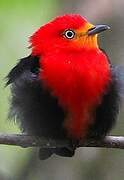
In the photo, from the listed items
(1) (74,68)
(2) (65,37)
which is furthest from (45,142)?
(2) (65,37)

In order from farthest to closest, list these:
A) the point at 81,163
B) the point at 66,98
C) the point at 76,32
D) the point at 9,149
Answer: the point at 9,149
the point at 81,163
the point at 76,32
the point at 66,98

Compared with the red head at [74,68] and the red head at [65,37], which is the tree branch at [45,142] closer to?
the red head at [74,68]

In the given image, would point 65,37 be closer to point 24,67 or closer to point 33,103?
point 24,67

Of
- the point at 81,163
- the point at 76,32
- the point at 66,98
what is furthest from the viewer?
the point at 81,163

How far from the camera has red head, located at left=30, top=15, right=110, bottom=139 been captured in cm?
447

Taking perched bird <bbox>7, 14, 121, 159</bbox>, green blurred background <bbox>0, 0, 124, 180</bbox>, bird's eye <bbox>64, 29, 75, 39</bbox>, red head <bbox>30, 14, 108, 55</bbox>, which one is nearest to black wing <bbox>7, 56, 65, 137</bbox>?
perched bird <bbox>7, 14, 121, 159</bbox>

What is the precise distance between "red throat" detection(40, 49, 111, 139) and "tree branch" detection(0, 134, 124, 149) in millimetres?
121

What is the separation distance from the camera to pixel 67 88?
4.47 meters

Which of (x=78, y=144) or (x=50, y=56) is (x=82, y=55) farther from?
(x=78, y=144)

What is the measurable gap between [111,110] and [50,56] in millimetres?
521

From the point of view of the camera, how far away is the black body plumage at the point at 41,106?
4516 mm

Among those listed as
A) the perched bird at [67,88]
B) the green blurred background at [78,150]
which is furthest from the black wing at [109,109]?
the green blurred background at [78,150]

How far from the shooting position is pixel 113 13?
221 inches

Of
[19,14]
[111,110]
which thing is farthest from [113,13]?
[111,110]
